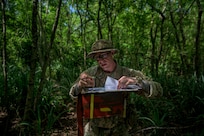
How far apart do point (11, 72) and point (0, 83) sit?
2.38ft

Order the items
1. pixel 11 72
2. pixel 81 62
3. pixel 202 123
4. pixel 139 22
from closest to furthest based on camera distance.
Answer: pixel 202 123 → pixel 11 72 → pixel 139 22 → pixel 81 62

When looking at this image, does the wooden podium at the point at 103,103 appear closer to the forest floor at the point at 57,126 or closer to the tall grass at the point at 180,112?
the tall grass at the point at 180,112

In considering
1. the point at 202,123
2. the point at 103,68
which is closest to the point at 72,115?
the point at 202,123

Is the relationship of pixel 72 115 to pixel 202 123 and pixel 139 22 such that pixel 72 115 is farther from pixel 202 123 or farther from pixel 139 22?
pixel 139 22

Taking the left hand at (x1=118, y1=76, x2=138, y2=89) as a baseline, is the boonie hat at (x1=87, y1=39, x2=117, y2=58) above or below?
above

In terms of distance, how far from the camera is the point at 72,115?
18.3ft

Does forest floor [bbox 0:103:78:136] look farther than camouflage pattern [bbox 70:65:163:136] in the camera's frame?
Yes

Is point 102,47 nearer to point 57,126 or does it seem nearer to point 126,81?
point 126,81

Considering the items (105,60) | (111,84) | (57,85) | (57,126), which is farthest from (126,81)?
(57,85)

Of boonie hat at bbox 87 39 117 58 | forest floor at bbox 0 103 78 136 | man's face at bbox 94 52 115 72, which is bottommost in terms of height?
forest floor at bbox 0 103 78 136

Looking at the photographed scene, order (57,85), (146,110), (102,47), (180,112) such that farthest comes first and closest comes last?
1. (57,85)
2. (146,110)
3. (180,112)
4. (102,47)

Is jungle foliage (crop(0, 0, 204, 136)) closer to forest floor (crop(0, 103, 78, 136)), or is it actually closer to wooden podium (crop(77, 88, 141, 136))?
forest floor (crop(0, 103, 78, 136))

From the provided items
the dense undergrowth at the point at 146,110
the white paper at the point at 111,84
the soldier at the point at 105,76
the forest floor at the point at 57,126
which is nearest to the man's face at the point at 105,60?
the soldier at the point at 105,76

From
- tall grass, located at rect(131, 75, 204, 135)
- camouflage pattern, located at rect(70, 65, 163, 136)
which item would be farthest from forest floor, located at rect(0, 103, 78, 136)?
camouflage pattern, located at rect(70, 65, 163, 136)
